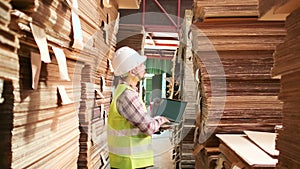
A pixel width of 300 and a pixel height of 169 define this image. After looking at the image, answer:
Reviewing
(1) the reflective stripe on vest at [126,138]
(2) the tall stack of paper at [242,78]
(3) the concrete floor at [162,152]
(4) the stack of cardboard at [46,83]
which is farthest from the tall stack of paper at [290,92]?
(3) the concrete floor at [162,152]

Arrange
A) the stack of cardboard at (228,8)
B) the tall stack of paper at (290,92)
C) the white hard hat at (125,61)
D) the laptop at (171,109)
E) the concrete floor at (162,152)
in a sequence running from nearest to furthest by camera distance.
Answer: the tall stack of paper at (290,92) → the stack of cardboard at (228,8) → the white hard hat at (125,61) → the laptop at (171,109) → the concrete floor at (162,152)

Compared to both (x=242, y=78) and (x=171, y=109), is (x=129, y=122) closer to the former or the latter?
(x=242, y=78)

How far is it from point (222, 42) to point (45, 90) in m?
1.98

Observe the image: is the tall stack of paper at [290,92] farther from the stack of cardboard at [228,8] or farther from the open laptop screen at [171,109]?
the open laptop screen at [171,109]

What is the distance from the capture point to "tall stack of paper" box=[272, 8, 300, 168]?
143cm

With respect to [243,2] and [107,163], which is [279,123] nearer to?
[243,2]

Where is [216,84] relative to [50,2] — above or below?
below

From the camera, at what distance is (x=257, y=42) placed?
3.12 meters

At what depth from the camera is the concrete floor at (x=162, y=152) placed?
7.37 meters

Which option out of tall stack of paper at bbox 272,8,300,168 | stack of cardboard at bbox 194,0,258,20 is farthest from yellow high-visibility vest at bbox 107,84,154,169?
tall stack of paper at bbox 272,8,300,168


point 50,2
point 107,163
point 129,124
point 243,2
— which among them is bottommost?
point 107,163

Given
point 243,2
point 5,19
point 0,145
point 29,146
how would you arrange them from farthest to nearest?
point 243,2
point 29,146
point 0,145
point 5,19

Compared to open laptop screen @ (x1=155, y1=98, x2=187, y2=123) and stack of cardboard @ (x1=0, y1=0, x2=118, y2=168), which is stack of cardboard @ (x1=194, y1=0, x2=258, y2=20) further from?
open laptop screen @ (x1=155, y1=98, x2=187, y2=123)

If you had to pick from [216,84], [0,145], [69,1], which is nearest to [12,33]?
[0,145]
